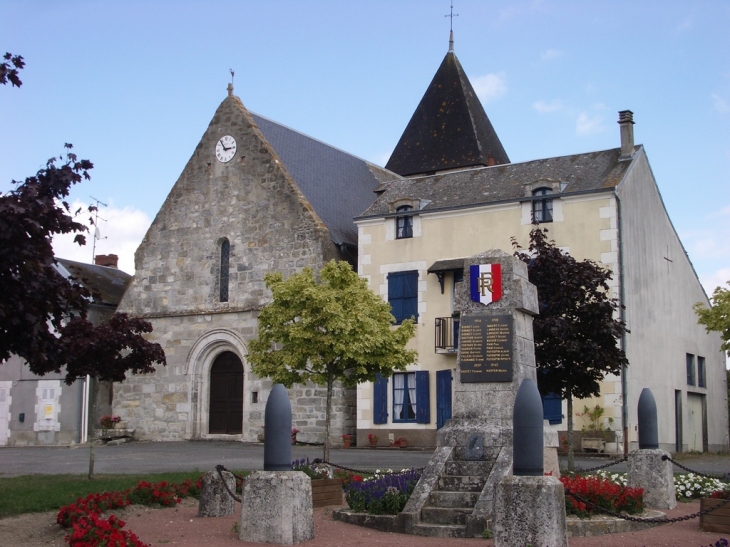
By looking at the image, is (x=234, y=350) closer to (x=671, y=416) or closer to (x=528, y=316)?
(x=671, y=416)

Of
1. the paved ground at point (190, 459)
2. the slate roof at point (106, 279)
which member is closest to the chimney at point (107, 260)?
the slate roof at point (106, 279)

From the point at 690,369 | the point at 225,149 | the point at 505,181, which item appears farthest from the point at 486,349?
the point at 690,369

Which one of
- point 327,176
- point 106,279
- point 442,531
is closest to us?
point 442,531

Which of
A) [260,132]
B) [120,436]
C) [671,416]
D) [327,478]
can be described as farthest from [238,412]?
[327,478]

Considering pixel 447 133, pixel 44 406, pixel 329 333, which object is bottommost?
pixel 44 406

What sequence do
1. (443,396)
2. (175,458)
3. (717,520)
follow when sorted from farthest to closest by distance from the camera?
(443,396) → (175,458) → (717,520)

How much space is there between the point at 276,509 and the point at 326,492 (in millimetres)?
3536

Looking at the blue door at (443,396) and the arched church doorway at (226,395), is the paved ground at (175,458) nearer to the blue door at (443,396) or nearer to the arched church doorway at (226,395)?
the arched church doorway at (226,395)

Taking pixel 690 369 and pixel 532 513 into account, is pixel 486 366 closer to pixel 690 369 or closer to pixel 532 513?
pixel 532 513

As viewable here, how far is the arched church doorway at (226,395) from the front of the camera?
93.4 feet

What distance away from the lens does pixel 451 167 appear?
119ft

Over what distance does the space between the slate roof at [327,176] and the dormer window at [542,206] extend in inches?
236

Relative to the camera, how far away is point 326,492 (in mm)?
12906

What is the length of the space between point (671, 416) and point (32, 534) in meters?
20.5
